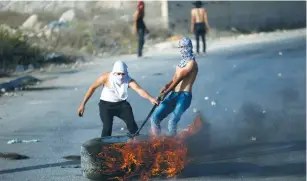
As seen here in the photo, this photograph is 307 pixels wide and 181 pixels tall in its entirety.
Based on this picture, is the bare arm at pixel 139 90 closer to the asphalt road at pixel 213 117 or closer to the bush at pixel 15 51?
the asphalt road at pixel 213 117

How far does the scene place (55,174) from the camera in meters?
7.88

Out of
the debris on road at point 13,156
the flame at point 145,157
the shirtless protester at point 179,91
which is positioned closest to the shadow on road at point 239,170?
the flame at point 145,157

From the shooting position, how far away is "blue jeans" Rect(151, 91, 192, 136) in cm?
799

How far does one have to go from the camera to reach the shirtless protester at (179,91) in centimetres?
789

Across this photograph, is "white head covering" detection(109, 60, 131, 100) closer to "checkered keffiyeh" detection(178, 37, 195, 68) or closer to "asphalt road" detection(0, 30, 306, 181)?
"checkered keffiyeh" detection(178, 37, 195, 68)

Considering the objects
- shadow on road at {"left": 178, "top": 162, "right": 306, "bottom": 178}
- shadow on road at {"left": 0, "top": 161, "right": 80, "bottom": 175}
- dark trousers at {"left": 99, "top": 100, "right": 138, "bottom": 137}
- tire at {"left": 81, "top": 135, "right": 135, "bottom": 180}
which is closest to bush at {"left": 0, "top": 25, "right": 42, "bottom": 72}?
shadow on road at {"left": 0, "top": 161, "right": 80, "bottom": 175}

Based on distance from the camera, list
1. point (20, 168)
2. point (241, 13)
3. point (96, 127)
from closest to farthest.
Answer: point (20, 168), point (96, 127), point (241, 13)

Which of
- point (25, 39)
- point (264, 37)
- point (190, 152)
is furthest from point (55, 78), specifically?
point (264, 37)

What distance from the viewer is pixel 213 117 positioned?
11.7m

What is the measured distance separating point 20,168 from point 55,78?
7899 mm

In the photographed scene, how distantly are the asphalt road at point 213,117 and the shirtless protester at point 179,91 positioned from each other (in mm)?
487

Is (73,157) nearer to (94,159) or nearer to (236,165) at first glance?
(94,159)

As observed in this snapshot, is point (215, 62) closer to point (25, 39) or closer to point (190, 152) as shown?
point (25, 39)

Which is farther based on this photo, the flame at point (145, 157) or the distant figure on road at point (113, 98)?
the distant figure on road at point (113, 98)
